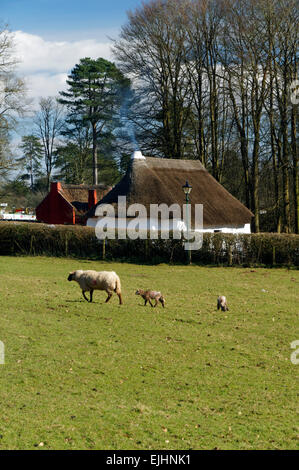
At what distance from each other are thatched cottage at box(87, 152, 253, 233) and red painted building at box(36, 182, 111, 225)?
11413mm

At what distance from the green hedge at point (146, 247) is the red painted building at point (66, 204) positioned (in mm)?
16758

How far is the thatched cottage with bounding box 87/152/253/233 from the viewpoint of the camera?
1265 inches

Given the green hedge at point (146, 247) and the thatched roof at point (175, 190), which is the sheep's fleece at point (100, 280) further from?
the thatched roof at point (175, 190)

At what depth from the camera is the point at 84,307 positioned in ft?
45.3

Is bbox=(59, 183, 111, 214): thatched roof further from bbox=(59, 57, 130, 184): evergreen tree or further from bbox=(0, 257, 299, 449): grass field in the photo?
bbox=(0, 257, 299, 449): grass field

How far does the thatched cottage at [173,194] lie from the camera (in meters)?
32.1

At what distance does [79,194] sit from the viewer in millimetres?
47906

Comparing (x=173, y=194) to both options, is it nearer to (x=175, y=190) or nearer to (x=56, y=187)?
(x=175, y=190)

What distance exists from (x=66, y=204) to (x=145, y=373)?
38612 mm

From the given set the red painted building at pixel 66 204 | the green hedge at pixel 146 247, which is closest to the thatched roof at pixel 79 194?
the red painted building at pixel 66 204

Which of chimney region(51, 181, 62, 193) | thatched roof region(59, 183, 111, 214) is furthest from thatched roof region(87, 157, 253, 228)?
chimney region(51, 181, 62, 193)

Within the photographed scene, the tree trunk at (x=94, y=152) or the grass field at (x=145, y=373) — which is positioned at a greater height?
the tree trunk at (x=94, y=152)

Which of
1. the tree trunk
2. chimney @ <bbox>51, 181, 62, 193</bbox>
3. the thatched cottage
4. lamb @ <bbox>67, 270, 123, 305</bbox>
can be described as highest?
the tree trunk
